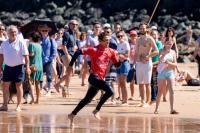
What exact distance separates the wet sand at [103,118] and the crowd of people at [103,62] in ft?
1.11

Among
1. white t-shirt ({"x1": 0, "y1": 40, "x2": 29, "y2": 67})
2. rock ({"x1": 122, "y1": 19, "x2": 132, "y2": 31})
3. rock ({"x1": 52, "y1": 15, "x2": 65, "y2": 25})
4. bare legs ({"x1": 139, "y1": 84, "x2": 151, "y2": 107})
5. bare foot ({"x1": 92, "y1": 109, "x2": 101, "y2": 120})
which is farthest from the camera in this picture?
rock ({"x1": 52, "y1": 15, "x2": 65, "y2": 25})

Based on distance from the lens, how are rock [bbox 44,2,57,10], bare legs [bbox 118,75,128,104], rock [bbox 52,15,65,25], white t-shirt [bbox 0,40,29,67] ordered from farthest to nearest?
rock [bbox 44,2,57,10] < rock [bbox 52,15,65,25] < bare legs [bbox 118,75,128,104] < white t-shirt [bbox 0,40,29,67]

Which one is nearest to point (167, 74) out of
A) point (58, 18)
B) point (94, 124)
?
point (94, 124)

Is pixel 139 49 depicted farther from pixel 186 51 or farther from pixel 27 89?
pixel 186 51

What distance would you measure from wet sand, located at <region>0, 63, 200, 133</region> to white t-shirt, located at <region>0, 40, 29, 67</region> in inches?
40.3

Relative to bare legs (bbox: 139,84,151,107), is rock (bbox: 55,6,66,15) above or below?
above

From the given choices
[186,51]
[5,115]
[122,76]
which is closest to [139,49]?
[122,76]

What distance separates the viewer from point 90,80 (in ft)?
57.6

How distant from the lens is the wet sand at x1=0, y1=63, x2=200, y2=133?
16922 millimetres

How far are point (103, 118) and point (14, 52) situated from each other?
2481mm

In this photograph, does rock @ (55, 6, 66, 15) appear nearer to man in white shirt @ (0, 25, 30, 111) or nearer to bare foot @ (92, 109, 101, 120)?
man in white shirt @ (0, 25, 30, 111)

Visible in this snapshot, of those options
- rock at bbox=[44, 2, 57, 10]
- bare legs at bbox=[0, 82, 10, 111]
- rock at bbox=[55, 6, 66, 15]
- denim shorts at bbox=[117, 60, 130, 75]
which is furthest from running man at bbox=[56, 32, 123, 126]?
rock at bbox=[44, 2, 57, 10]

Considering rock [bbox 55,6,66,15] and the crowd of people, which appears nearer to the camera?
the crowd of people

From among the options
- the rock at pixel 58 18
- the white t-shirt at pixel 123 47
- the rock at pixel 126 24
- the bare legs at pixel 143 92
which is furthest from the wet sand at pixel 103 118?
the rock at pixel 58 18
